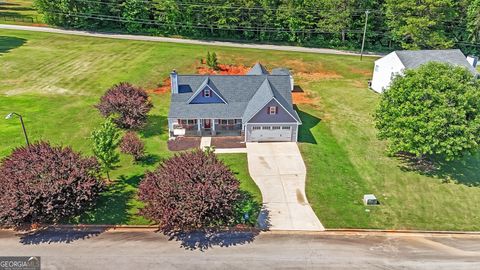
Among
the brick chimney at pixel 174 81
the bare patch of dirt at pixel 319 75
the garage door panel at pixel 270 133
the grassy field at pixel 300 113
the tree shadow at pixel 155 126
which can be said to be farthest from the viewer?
the bare patch of dirt at pixel 319 75

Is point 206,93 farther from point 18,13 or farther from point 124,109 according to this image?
point 18,13

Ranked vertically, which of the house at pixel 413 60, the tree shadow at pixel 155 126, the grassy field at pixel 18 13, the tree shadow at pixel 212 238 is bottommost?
the tree shadow at pixel 212 238

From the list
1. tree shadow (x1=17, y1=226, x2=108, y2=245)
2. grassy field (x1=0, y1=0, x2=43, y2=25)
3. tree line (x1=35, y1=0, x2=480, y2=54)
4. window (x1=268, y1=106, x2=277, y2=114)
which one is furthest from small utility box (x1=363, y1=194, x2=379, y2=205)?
grassy field (x1=0, y1=0, x2=43, y2=25)

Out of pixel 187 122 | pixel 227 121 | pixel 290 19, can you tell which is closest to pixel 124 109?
pixel 187 122

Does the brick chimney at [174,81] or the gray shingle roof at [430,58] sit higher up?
the gray shingle roof at [430,58]

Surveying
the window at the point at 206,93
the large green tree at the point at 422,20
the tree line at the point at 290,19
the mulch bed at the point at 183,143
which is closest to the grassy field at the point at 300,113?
the mulch bed at the point at 183,143

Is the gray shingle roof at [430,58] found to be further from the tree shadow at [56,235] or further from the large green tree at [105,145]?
the tree shadow at [56,235]

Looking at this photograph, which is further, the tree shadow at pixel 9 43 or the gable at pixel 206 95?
the tree shadow at pixel 9 43

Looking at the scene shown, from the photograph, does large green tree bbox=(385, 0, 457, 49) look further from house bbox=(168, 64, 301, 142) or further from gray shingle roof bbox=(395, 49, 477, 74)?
house bbox=(168, 64, 301, 142)
